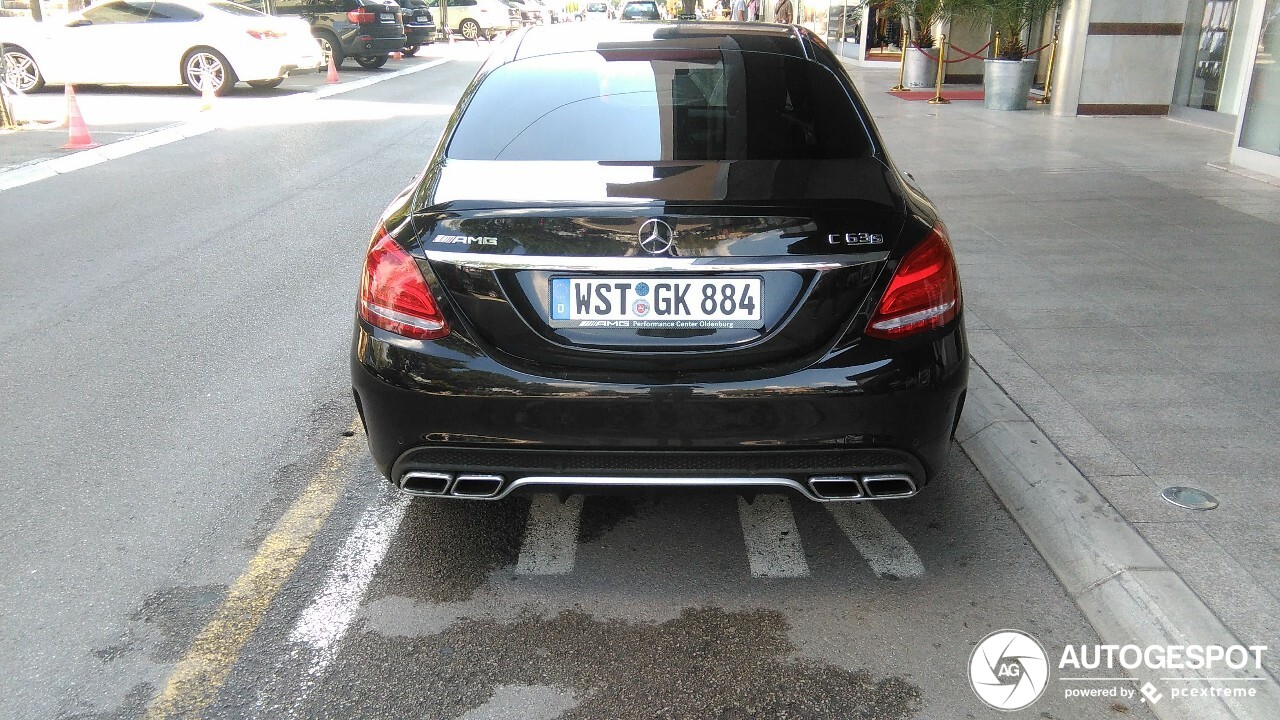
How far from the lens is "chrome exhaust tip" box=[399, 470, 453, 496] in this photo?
2.99 metres

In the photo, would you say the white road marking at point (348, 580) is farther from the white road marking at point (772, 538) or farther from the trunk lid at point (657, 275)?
the white road marking at point (772, 538)

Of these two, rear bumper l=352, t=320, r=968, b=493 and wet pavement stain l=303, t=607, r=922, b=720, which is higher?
rear bumper l=352, t=320, r=968, b=493

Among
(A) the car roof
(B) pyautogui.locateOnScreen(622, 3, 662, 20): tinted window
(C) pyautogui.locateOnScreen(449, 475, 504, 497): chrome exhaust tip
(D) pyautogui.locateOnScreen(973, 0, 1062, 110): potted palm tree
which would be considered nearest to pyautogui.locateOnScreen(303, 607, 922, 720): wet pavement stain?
(C) pyautogui.locateOnScreen(449, 475, 504, 497): chrome exhaust tip

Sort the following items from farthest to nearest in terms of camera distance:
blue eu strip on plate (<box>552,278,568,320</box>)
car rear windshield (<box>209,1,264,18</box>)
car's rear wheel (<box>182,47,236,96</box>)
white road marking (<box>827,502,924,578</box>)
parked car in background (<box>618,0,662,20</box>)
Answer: parked car in background (<box>618,0,662,20</box>)
car rear windshield (<box>209,1,264,18</box>)
car's rear wheel (<box>182,47,236,96</box>)
white road marking (<box>827,502,924,578</box>)
blue eu strip on plate (<box>552,278,568,320</box>)

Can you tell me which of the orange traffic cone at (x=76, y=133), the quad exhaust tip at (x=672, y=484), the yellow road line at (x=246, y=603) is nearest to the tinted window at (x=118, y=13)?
the orange traffic cone at (x=76, y=133)

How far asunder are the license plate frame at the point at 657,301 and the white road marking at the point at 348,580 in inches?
42.9

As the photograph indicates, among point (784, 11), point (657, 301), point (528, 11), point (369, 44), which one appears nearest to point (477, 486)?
point (657, 301)

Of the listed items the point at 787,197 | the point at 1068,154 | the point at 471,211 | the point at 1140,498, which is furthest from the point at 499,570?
the point at 1068,154

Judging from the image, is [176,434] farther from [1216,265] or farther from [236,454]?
[1216,265]

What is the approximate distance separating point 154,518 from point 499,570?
1.30 meters

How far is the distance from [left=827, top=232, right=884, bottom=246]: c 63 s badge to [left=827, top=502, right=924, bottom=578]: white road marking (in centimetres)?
107

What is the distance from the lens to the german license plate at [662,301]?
2.79 metres

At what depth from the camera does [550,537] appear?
3.52 m

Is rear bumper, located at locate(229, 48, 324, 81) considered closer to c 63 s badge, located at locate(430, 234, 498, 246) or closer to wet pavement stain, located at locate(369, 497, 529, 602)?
wet pavement stain, located at locate(369, 497, 529, 602)
